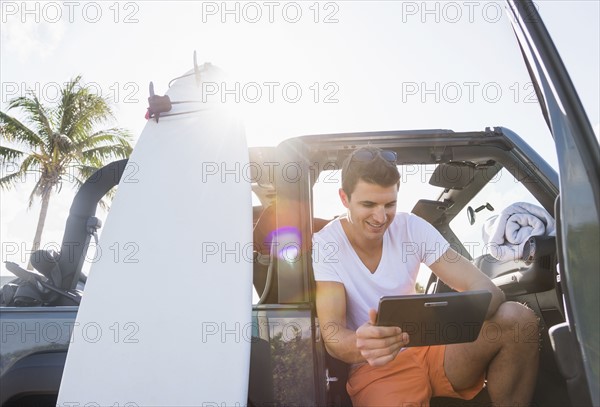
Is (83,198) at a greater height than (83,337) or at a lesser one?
greater

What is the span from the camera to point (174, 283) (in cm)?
199

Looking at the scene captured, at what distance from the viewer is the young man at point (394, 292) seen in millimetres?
2057

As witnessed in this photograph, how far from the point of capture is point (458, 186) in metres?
2.71

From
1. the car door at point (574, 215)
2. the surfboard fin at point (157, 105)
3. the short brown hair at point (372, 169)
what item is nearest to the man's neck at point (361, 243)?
the short brown hair at point (372, 169)

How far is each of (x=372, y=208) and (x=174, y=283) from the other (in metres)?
0.94

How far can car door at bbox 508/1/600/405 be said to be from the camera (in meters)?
1.11

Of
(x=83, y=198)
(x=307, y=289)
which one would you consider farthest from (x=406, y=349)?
(x=83, y=198)

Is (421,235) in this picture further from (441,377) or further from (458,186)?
(441,377)

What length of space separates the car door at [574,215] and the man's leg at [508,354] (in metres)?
0.91

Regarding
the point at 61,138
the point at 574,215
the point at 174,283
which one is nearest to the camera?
the point at 574,215

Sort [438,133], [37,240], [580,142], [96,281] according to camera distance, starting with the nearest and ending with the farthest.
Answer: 1. [580,142]
2. [96,281]
3. [438,133]
4. [37,240]

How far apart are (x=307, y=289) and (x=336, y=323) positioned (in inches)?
7.3

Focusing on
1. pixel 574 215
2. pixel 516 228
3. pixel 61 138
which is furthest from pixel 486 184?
pixel 61 138

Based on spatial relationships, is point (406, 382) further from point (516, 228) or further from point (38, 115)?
point (38, 115)
